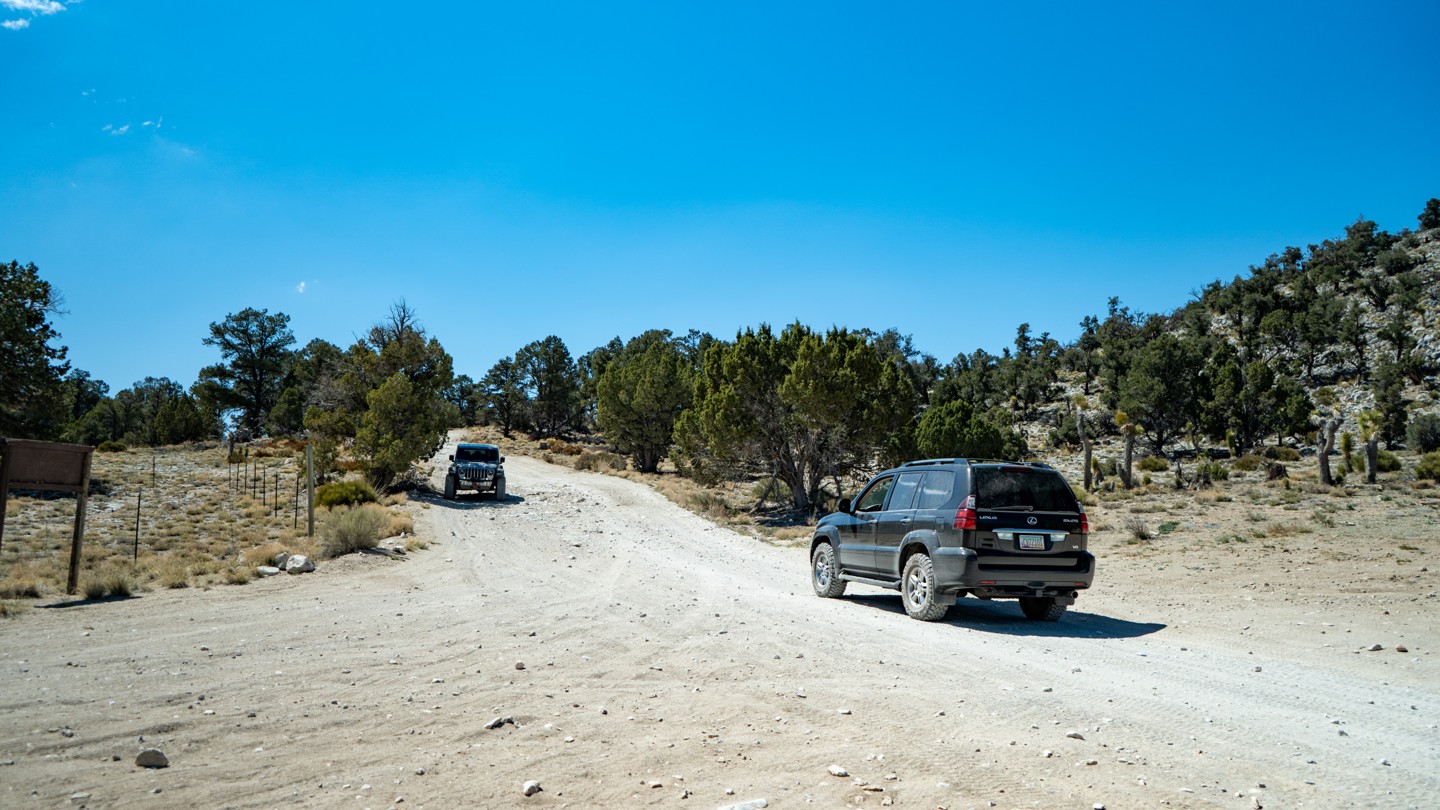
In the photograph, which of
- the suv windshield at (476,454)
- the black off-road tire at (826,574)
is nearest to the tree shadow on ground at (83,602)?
the black off-road tire at (826,574)

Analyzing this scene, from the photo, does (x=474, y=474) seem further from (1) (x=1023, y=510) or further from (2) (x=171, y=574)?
(1) (x=1023, y=510)

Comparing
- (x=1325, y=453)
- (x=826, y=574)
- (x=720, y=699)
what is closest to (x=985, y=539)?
(x=826, y=574)

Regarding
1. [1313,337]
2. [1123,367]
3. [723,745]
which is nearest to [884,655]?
[723,745]

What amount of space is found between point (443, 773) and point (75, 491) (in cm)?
1106

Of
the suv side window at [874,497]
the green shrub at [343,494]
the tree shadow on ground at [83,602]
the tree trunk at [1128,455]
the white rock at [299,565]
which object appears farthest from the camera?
the tree trunk at [1128,455]

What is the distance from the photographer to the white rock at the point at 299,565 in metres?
14.6

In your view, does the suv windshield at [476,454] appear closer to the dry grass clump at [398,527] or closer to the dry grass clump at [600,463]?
the dry grass clump at [398,527]

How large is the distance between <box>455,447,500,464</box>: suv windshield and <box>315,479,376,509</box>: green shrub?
470cm

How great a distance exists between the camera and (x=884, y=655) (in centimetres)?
750

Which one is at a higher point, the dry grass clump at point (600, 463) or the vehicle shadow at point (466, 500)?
the dry grass clump at point (600, 463)

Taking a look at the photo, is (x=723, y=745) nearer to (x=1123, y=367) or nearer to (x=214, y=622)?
(x=214, y=622)

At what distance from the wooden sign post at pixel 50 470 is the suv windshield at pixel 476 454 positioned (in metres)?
20.2

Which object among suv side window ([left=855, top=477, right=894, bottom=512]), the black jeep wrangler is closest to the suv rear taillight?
suv side window ([left=855, top=477, right=894, bottom=512])

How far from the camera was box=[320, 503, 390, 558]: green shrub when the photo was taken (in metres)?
16.6
